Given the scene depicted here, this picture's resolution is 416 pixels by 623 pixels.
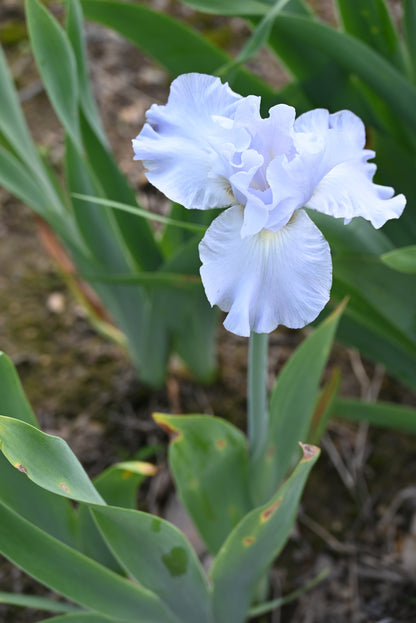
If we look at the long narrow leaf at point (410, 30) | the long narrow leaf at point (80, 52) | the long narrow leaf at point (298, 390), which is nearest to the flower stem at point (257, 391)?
the long narrow leaf at point (298, 390)

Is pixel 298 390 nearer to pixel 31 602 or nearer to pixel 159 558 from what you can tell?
pixel 159 558

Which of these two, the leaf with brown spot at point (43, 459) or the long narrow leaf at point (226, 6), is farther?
the long narrow leaf at point (226, 6)

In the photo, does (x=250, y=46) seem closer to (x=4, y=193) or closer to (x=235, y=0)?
(x=235, y=0)

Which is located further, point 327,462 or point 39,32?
point 327,462

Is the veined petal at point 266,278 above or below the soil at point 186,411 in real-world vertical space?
above

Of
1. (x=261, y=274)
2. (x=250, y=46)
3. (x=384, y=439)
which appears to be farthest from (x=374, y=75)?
(x=384, y=439)

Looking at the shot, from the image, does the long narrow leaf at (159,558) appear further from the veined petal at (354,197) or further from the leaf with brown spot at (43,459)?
the veined petal at (354,197)
